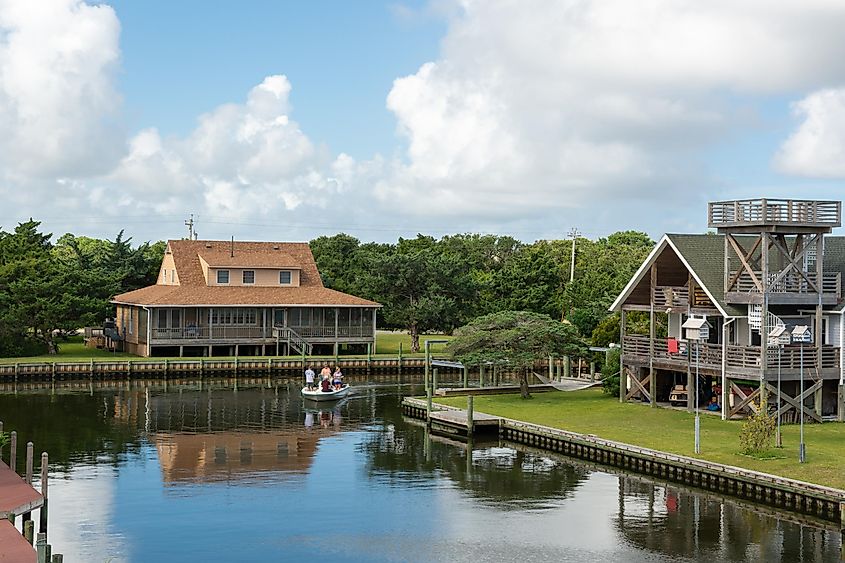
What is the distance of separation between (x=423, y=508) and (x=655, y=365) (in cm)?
1928

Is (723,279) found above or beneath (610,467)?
above

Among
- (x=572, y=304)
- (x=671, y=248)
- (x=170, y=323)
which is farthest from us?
(x=572, y=304)

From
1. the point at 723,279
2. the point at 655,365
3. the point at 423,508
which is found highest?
the point at 723,279

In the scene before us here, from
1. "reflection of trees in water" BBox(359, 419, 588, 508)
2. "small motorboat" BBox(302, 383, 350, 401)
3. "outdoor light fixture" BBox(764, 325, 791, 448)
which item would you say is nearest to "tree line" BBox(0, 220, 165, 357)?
"small motorboat" BBox(302, 383, 350, 401)

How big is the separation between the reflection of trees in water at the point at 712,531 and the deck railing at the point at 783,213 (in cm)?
1348

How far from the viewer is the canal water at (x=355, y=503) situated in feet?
92.4

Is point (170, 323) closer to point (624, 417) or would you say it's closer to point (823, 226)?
point (624, 417)

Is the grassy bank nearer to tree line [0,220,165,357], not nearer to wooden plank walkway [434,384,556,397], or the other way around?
tree line [0,220,165,357]

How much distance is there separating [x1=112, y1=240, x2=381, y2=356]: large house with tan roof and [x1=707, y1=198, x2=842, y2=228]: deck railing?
126 feet

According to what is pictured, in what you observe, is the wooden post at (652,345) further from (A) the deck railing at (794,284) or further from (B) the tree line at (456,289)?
(B) the tree line at (456,289)

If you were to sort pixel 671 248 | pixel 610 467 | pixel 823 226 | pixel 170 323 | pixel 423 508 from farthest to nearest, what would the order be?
pixel 170 323 < pixel 671 248 < pixel 823 226 < pixel 610 467 < pixel 423 508

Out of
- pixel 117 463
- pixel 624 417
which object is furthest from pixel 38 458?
pixel 624 417

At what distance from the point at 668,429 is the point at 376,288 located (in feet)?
148

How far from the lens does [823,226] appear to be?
43.5 meters
